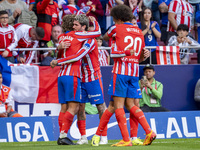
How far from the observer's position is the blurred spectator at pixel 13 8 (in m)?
12.3

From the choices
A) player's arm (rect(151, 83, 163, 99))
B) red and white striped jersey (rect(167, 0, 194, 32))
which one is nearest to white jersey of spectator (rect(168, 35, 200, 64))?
red and white striped jersey (rect(167, 0, 194, 32))

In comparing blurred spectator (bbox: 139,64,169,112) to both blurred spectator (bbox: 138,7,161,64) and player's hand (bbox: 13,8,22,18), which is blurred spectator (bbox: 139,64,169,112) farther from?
player's hand (bbox: 13,8,22,18)

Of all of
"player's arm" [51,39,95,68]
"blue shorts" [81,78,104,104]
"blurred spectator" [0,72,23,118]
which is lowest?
"blurred spectator" [0,72,23,118]

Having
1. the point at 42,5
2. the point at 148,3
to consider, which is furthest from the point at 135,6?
the point at 42,5

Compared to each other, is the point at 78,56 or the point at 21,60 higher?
the point at 78,56

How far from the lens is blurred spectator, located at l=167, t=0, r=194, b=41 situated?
13.2 m

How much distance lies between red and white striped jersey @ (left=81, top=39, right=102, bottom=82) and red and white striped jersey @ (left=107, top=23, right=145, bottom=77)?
0.71m

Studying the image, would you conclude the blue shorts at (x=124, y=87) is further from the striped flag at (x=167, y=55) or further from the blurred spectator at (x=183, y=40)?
the blurred spectator at (x=183, y=40)

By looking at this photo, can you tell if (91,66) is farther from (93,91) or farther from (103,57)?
(103,57)

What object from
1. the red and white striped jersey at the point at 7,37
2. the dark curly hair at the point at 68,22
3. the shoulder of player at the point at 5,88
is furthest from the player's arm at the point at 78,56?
the red and white striped jersey at the point at 7,37

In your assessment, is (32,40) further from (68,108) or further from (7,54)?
(68,108)

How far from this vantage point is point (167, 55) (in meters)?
11.7

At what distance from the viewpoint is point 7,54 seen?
11.0 meters

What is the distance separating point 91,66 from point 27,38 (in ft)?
14.3
